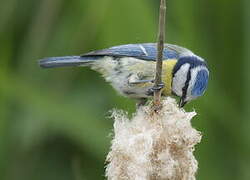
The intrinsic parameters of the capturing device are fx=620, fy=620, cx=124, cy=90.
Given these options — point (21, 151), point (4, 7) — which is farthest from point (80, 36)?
point (21, 151)

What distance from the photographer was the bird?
83.5 inches

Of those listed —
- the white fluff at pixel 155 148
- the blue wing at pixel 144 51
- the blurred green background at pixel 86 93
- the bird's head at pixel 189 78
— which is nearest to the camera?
the white fluff at pixel 155 148

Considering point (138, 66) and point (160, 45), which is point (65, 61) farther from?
point (160, 45)

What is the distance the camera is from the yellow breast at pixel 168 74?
2125 mm

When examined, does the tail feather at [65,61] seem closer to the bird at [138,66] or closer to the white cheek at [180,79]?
the bird at [138,66]

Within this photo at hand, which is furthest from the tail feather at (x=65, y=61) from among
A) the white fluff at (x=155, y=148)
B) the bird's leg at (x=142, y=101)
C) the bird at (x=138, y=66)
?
the white fluff at (x=155, y=148)

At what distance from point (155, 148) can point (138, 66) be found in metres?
0.88

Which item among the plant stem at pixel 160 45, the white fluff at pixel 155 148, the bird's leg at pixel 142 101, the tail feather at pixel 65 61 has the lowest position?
the bird's leg at pixel 142 101

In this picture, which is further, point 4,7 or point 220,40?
point 220,40

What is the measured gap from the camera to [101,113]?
2.38 m

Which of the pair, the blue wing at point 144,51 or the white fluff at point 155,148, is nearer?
the white fluff at point 155,148

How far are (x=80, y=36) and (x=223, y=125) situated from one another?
627 millimetres

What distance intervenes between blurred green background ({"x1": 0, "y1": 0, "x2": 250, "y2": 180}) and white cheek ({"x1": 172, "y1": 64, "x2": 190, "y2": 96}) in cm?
9

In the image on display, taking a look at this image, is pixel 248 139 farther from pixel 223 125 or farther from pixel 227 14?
pixel 227 14
